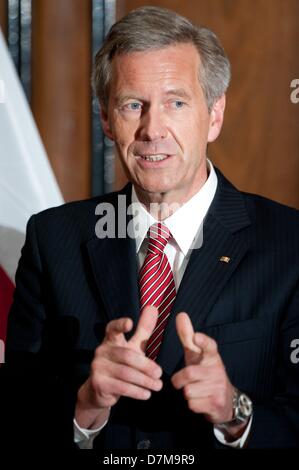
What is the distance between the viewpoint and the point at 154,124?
128 centimetres

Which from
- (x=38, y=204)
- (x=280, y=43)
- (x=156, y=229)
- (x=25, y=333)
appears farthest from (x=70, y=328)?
(x=280, y=43)

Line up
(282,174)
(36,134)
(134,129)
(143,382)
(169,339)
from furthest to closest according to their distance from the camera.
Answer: (282,174) → (36,134) → (134,129) → (169,339) → (143,382)

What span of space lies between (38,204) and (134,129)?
44 cm

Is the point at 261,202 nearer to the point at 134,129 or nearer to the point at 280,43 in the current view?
the point at 134,129

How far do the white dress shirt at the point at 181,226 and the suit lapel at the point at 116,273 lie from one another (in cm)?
2

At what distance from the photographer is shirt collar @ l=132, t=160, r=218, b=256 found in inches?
51.9

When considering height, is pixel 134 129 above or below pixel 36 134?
above

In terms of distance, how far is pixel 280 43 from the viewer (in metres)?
1.79

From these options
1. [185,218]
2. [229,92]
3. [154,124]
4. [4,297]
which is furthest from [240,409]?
[229,92]

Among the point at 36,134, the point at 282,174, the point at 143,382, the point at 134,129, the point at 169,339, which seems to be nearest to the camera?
the point at 143,382

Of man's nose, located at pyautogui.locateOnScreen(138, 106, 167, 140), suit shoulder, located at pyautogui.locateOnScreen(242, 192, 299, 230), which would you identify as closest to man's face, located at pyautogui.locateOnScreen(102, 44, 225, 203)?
man's nose, located at pyautogui.locateOnScreen(138, 106, 167, 140)

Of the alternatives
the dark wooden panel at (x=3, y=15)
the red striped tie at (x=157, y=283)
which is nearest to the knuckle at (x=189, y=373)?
the red striped tie at (x=157, y=283)

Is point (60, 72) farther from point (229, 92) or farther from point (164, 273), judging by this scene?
point (164, 273)

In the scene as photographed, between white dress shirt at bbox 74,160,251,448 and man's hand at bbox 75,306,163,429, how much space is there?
9.3 inches
